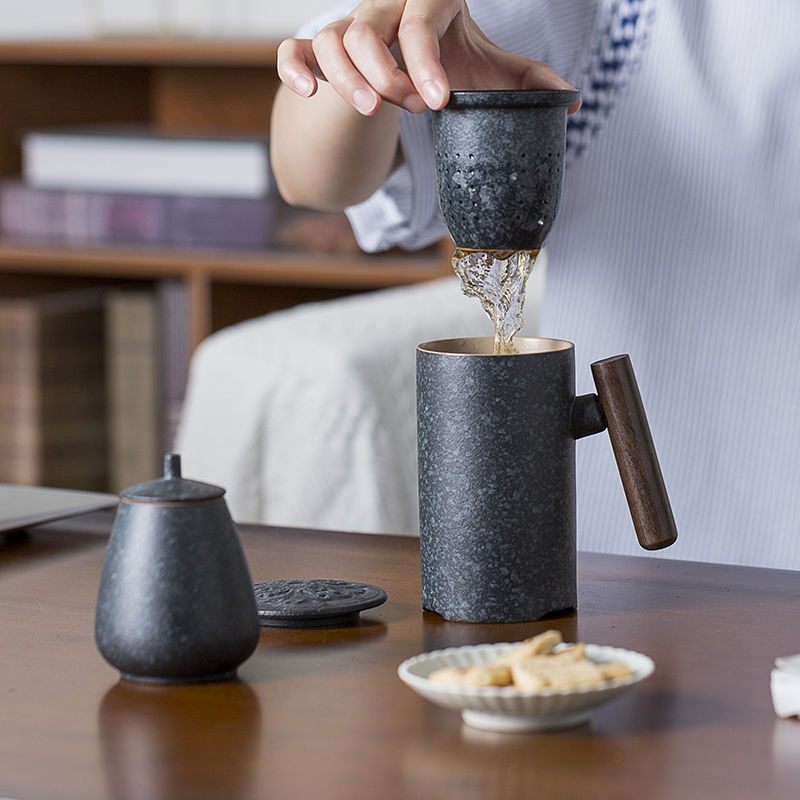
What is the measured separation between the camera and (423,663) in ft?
2.16

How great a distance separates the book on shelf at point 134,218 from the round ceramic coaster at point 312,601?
1.80m

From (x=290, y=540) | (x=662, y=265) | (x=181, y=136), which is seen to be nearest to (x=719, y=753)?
(x=290, y=540)

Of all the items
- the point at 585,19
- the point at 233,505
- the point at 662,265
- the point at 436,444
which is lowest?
the point at 233,505

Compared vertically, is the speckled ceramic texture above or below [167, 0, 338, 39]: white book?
below

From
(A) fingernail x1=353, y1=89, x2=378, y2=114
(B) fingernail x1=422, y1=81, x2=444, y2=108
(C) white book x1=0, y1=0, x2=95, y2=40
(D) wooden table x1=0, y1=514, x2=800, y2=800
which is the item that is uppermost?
(C) white book x1=0, y1=0, x2=95, y2=40

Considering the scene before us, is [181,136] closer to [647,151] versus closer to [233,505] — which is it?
[233,505]

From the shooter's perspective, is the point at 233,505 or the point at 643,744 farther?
the point at 233,505

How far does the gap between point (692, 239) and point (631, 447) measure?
0.51 metres

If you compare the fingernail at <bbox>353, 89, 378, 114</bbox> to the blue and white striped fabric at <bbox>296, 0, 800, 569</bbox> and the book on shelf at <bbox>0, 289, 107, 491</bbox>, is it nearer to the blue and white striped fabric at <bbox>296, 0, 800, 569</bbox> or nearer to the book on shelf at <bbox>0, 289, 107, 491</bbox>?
the blue and white striped fabric at <bbox>296, 0, 800, 569</bbox>

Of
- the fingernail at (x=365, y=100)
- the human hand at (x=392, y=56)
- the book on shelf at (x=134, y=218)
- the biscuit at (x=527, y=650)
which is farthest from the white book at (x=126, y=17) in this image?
the biscuit at (x=527, y=650)

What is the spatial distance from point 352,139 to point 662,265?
1.09 ft

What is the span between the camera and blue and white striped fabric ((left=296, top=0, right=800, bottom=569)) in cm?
122

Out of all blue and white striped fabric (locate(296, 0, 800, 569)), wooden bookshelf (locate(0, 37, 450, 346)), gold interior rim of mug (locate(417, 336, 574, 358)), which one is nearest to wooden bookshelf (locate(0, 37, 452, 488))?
wooden bookshelf (locate(0, 37, 450, 346))

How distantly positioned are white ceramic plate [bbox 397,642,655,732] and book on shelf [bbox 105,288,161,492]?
86.0 inches
